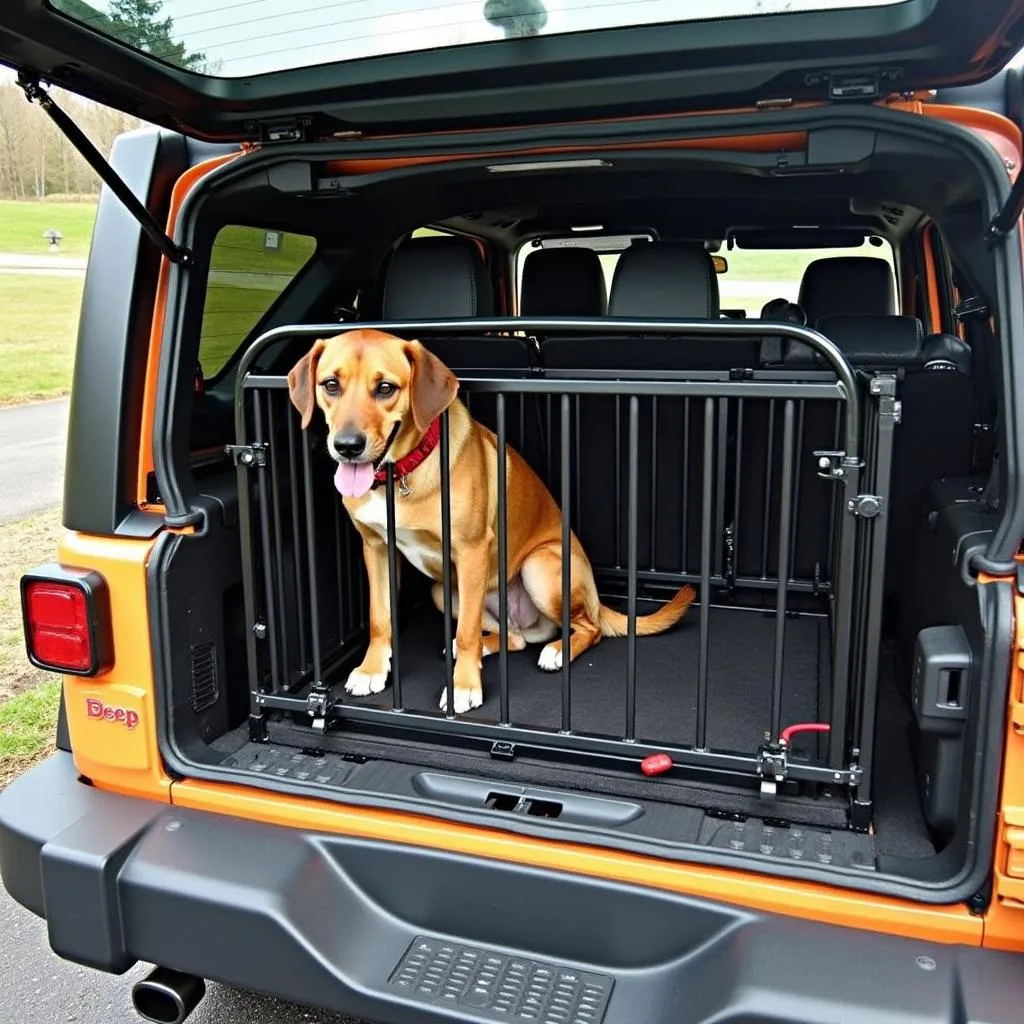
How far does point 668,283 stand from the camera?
3.56 m

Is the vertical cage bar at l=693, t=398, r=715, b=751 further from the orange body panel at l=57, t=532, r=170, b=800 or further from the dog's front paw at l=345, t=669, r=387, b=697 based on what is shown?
the orange body panel at l=57, t=532, r=170, b=800

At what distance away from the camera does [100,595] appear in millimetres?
2316

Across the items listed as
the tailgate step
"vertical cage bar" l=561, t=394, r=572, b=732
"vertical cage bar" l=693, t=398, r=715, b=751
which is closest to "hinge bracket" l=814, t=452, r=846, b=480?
"vertical cage bar" l=693, t=398, r=715, b=751

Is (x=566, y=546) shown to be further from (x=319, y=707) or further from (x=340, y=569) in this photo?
(x=340, y=569)

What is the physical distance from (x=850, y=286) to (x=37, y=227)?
1225 inches

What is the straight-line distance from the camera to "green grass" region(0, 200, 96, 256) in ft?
92.4

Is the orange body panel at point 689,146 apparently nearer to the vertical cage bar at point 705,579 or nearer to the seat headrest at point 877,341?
the vertical cage bar at point 705,579

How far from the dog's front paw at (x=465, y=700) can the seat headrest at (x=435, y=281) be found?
1.58 m

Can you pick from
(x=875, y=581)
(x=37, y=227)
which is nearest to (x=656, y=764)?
(x=875, y=581)

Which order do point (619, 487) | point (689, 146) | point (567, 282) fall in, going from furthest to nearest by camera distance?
1. point (567, 282)
2. point (619, 487)
3. point (689, 146)

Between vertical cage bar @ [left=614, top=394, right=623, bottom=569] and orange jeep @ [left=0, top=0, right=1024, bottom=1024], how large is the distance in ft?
1.63

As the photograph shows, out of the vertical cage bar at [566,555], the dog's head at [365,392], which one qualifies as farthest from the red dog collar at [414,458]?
the vertical cage bar at [566,555]

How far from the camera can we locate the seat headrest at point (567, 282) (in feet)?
16.8

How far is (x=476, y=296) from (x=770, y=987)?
2.79m
